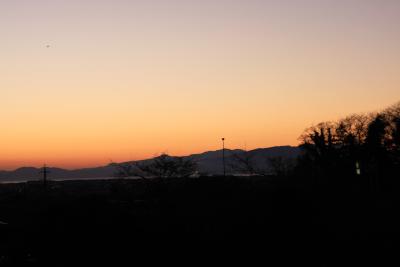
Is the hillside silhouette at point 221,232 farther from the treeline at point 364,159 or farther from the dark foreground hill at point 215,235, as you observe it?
the treeline at point 364,159

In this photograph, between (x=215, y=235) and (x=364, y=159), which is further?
(x=364, y=159)

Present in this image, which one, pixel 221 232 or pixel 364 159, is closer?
pixel 221 232

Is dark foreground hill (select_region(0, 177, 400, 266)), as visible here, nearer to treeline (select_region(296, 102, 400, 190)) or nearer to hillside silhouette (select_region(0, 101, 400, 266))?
hillside silhouette (select_region(0, 101, 400, 266))

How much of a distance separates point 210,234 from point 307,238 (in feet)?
14.5

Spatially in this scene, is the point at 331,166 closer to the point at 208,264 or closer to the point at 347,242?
the point at 347,242

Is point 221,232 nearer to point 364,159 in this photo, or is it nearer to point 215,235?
point 215,235

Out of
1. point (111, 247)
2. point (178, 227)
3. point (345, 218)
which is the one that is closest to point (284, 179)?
point (345, 218)

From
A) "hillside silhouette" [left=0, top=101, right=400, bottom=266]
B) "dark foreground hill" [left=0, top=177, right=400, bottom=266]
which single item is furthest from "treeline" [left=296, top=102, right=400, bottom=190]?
"dark foreground hill" [left=0, top=177, right=400, bottom=266]

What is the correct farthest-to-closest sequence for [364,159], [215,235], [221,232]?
[364,159]
[221,232]
[215,235]

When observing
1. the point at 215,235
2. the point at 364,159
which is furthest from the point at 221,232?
the point at 364,159

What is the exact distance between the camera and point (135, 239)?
78.9 ft

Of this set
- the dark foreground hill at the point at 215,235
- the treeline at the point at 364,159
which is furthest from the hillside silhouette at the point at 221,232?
the treeline at the point at 364,159

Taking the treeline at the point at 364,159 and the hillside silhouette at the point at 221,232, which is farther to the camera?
the treeline at the point at 364,159

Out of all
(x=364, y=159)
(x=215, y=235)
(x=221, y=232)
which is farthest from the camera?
(x=364, y=159)
